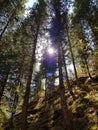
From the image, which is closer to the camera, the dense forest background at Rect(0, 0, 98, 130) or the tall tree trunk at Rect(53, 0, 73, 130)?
the tall tree trunk at Rect(53, 0, 73, 130)

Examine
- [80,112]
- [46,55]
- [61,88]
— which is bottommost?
[80,112]

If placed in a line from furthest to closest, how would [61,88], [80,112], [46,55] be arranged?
1. [46,55]
2. [80,112]
3. [61,88]

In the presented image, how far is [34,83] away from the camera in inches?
1513

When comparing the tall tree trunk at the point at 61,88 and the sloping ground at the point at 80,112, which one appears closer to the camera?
the tall tree trunk at the point at 61,88

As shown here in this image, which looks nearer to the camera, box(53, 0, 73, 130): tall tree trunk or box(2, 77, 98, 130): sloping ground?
box(53, 0, 73, 130): tall tree trunk

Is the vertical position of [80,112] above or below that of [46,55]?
below

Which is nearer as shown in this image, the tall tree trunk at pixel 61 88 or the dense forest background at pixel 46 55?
the tall tree trunk at pixel 61 88

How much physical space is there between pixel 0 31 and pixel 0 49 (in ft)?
7.39

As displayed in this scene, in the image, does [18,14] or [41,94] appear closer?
[18,14]

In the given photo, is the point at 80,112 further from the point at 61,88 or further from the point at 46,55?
the point at 46,55

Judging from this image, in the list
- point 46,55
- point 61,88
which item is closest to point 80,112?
point 61,88

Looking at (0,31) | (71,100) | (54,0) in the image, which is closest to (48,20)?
(54,0)

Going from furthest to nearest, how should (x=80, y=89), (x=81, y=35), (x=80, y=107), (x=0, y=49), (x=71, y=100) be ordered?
(x=81, y=35) < (x=80, y=89) < (x=71, y=100) < (x=0, y=49) < (x=80, y=107)

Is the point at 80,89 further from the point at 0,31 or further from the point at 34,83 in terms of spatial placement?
the point at 34,83
